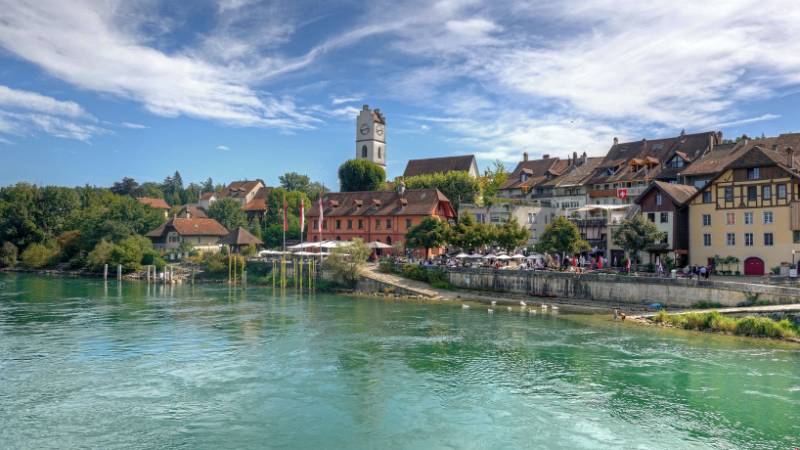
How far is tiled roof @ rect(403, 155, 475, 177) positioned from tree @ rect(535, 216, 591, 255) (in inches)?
1402

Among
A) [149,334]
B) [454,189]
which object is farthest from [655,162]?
[149,334]

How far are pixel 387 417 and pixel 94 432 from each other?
9489 millimetres

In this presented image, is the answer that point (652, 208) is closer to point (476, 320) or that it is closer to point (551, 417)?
point (476, 320)

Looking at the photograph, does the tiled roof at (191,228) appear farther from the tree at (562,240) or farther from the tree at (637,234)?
the tree at (637,234)

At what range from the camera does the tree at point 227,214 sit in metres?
97.7

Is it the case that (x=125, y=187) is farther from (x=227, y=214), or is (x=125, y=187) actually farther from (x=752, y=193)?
(x=752, y=193)

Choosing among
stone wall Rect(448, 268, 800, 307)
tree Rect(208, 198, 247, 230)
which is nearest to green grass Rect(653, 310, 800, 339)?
stone wall Rect(448, 268, 800, 307)

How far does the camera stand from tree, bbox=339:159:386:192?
86625 mm

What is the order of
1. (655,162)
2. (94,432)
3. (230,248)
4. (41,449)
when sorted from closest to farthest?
(41,449), (94,432), (655,162), (230,248)

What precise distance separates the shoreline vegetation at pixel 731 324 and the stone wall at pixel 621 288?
302 centimetres

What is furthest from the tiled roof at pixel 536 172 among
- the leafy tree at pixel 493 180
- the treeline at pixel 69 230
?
the treeline at pixel 69 230

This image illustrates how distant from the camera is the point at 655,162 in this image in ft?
204

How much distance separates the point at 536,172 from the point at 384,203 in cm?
1956

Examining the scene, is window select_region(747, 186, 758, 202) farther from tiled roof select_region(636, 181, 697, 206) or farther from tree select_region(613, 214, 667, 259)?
tree select_region(613, 214, 667, 259)
